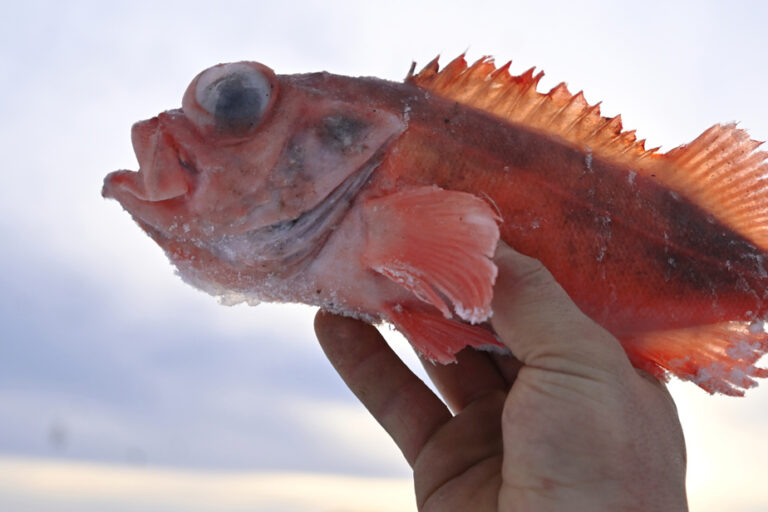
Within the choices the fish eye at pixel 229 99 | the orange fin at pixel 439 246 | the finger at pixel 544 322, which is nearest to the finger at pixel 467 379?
the finger at pixel 544 322

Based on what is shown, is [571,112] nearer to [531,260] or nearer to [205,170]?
[531,260]

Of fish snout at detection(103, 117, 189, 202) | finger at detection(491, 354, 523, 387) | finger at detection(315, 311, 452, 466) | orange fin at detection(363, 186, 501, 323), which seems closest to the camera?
orange fin at detection(363, 186, 501, 323)

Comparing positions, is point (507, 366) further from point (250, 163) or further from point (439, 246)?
point (250, 163)

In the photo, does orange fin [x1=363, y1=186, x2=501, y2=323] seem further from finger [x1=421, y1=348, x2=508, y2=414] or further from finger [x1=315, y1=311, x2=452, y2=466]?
finger [x1=421, y1=348, x2=508, y2=414]

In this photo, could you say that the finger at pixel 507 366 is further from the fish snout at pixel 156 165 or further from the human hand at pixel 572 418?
the fish snout at pixel 156 165

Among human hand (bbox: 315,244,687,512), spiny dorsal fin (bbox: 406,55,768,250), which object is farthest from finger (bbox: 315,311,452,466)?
spiny dorsal fin (bbox: 406,55,768,250)

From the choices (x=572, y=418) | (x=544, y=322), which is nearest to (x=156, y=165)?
(x=544, y=322)
